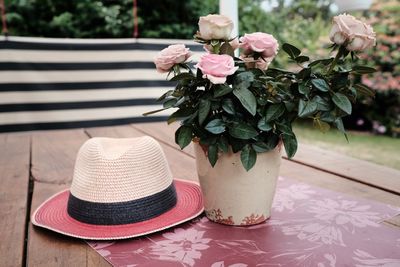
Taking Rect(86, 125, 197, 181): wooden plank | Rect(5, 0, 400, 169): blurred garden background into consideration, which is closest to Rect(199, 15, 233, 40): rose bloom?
Rect(86, 125, 197, 181): wooden plank

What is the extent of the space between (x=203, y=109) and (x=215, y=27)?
15cm

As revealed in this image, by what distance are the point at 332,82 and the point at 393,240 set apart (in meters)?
0.30

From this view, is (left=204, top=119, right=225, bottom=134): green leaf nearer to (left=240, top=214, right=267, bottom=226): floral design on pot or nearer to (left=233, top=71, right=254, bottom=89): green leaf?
(left=233, top=71, right=254, bottom=89): green leaf

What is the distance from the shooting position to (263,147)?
2.26 feet

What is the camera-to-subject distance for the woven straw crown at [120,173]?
728 mm

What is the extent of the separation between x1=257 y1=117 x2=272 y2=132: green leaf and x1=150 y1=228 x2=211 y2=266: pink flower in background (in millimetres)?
227

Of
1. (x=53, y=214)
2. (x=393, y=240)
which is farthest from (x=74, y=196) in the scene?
(x=393, y=240)

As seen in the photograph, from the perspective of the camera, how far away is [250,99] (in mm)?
642

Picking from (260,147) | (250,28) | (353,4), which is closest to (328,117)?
(260,147)

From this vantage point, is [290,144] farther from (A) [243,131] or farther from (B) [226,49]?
(B) [226,49]

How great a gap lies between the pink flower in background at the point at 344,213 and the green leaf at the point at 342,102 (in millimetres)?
249

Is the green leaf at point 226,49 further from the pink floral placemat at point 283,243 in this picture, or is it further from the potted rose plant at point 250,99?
→ the pink floral placemat at point 283,243

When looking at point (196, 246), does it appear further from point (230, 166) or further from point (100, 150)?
point (100, 150)

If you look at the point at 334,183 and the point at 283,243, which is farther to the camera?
the point at 334,183
